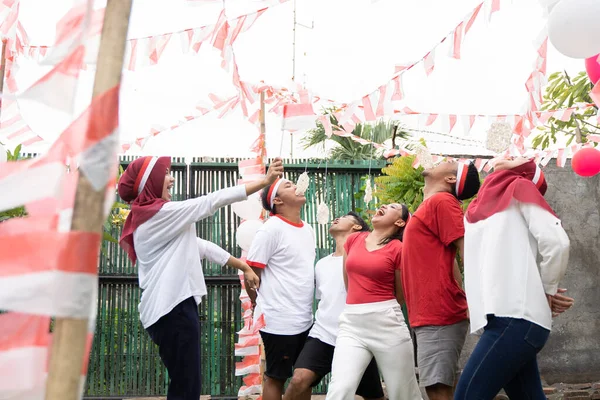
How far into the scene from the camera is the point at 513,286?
3391 mm

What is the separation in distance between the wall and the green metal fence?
202cm

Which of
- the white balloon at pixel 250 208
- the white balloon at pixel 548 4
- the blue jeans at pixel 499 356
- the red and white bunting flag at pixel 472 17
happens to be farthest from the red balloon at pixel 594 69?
the white balloon at pixel 250 208

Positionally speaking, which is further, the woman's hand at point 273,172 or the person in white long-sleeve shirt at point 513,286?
the woman's hand at point 273,172

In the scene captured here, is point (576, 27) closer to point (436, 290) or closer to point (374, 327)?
point (436, 290)

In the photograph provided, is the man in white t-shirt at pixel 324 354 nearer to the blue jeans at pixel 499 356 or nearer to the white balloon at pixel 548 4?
the blue jeans at pixel 499 356

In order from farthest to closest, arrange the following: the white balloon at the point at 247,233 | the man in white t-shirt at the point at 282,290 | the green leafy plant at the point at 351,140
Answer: the green leafy plant at the point at 351,140
the white balloon at the point at 247,233
the man in white t-shirt at the point at 282,290

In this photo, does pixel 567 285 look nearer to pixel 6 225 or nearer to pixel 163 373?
pixel 163 373

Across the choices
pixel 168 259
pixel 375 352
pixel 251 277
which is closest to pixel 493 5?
pixel 375 352

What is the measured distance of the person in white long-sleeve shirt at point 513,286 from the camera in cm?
327

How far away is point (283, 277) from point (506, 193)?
7.31 ft

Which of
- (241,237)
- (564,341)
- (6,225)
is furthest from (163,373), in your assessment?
(6,225)

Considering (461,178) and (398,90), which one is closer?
(461,178)

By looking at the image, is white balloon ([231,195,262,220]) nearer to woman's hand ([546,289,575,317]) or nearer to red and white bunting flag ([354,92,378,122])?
red and white bunting flag ([354,92,378,122])

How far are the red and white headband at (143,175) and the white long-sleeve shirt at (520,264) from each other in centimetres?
202
